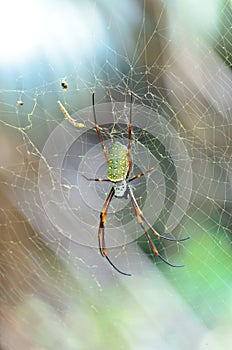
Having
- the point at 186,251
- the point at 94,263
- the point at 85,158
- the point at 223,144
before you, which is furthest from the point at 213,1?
the point at 94,263

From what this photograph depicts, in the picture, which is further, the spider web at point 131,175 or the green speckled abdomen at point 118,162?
the spider web at point 131,175

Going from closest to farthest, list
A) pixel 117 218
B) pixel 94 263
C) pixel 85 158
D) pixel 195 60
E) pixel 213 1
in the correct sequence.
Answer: pixel 213 1, pixel 195 60, pixel 85 158, pixel 117 218, pixel 94 263

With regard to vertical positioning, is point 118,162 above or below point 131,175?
below

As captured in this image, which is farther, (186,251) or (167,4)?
(186,251)

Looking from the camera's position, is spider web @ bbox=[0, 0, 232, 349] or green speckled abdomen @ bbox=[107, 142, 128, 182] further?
spider web @ bbox=[0, 0, 232, 349]

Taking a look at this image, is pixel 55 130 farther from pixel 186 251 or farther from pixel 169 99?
pixel 186 251
